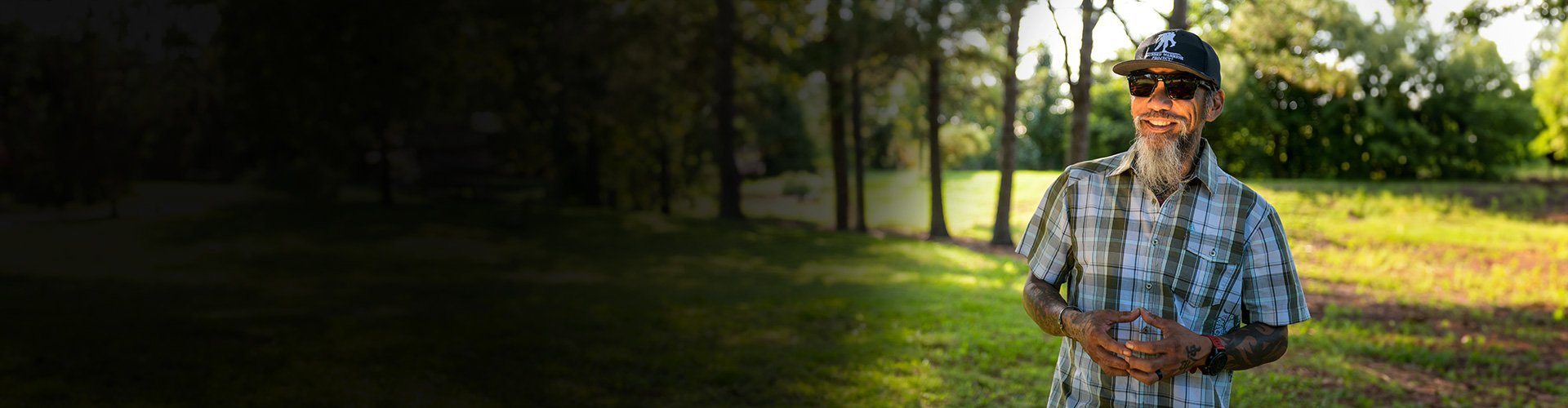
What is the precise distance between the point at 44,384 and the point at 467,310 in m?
3.25

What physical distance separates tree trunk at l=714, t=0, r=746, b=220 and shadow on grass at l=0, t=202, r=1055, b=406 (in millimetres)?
3956

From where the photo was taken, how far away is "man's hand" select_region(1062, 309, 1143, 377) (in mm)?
1834

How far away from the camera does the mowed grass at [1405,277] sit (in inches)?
238

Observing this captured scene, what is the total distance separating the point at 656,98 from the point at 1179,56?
46.4ft

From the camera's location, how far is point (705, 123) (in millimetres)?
16766

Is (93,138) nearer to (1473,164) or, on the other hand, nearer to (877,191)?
(877,191)

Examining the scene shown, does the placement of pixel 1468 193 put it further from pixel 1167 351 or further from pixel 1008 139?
pixel 1167 351

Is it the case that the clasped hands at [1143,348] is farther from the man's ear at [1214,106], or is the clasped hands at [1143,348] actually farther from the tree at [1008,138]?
the tree at [1008,138]

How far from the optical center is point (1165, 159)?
190 centimetres

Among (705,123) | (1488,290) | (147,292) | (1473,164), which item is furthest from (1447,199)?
(147,292)

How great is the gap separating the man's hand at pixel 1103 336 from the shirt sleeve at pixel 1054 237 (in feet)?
0.57

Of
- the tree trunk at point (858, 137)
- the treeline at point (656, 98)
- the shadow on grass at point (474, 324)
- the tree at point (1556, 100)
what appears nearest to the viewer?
the shadow on grass at point (474, 324)

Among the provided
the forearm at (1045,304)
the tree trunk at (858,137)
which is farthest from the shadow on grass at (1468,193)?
the forearm at (1045,304)

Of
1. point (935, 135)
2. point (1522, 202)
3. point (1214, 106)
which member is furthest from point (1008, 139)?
point (1214, 106)
